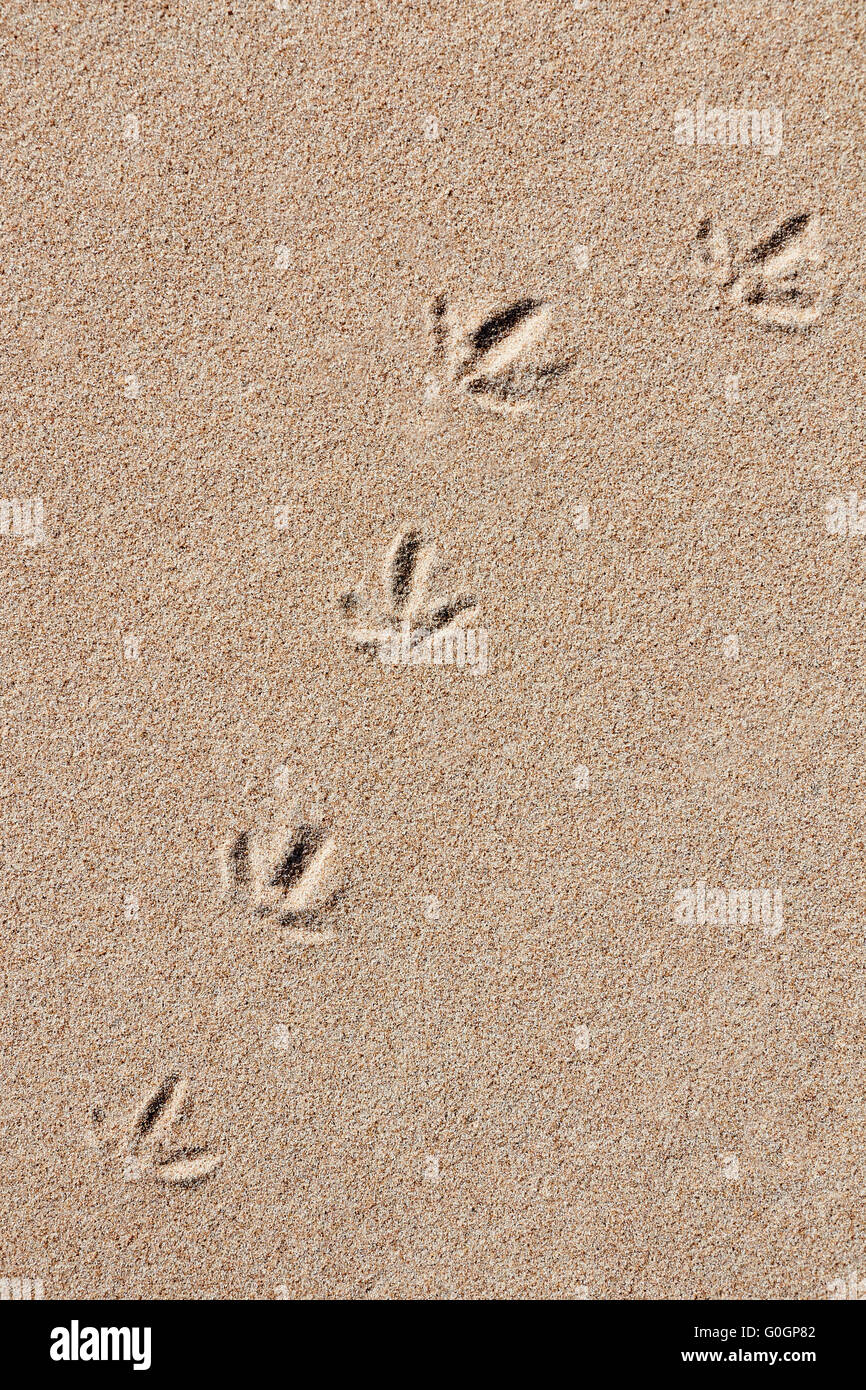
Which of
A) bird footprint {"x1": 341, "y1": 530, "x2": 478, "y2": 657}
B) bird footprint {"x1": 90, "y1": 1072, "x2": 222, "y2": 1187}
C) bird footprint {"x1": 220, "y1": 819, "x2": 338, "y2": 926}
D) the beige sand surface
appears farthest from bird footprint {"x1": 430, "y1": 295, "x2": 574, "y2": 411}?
bird footprint {"x1": 90, "y1": 1072, "x2": 222, "y2": 1187}

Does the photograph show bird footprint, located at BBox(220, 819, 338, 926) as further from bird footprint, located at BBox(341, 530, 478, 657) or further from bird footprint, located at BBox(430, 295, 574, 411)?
bird footprint, located at BBox(430, 295, 574, 411)

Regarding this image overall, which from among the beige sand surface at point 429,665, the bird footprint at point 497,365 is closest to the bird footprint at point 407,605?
the beige sand surface at point 429,665

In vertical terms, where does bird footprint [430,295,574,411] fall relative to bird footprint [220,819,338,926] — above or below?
above

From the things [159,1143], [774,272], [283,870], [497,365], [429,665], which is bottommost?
[159,1143]

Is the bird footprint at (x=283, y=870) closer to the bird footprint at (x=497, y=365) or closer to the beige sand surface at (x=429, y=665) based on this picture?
the beige sand surface at (x=429, y=665)

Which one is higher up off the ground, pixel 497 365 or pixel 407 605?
pixel 497 365

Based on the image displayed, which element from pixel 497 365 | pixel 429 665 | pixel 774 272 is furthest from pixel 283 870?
pixel 774 272

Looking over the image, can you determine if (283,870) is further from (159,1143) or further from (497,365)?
(497,365)
